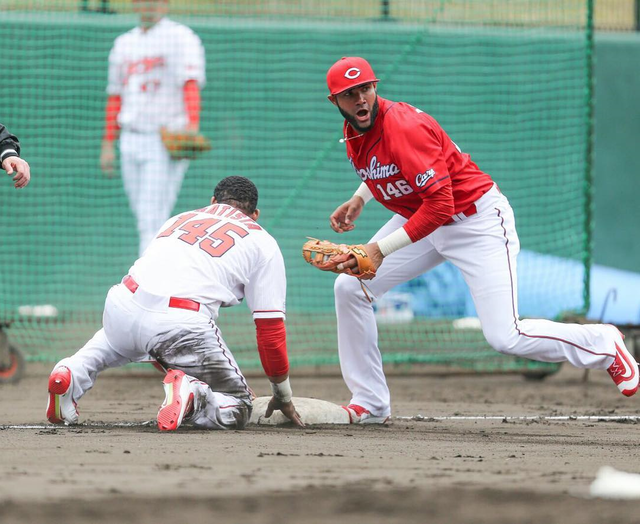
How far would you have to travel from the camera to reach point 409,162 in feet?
17.1

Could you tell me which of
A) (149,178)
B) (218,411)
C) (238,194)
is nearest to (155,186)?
(149,178)

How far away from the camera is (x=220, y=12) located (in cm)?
1112

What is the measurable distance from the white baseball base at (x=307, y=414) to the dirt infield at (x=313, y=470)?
16 centimetres

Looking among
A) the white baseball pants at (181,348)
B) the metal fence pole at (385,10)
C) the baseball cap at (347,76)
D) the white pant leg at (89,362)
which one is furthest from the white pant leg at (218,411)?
the metal fence pole at (385,10)

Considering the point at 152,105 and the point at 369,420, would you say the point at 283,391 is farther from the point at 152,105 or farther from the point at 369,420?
the point at 152,105

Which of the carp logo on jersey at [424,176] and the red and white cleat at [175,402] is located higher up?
the carp logo on jersey at [424,176]

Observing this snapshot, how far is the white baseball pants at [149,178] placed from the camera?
8695 mm

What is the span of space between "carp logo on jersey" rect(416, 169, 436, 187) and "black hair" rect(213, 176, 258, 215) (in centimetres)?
88

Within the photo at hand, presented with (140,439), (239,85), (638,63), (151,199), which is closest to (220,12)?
(239,85)

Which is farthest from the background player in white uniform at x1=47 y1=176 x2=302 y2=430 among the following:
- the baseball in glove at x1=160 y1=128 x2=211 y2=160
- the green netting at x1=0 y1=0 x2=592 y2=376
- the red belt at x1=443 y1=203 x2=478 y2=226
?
the green netting at x1=0 y1=0 x2=592 y2=376

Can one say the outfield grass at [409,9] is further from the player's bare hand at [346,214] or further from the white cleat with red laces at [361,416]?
the white cleat with red laces at [361,416]

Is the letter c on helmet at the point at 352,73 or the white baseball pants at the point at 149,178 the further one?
the white baseball pants at the point at 149,178

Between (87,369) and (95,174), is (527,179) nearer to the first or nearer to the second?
(95,174)

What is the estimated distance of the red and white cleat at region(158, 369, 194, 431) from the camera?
4.83 meters
